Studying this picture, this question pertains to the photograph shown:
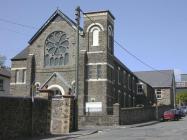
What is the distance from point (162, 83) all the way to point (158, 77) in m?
3.65

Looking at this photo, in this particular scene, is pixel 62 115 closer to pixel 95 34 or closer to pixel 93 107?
pixel 93 107

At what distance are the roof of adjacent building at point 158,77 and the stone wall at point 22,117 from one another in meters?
59.2

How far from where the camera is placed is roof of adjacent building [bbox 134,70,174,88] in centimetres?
8431

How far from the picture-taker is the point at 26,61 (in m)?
54.6

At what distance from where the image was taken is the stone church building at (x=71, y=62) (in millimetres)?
49406

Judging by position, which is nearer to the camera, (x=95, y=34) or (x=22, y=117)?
(x=22, y=117)

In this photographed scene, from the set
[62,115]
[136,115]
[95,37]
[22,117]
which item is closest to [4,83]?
[95,37]

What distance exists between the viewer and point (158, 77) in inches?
3462

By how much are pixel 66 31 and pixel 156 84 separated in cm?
3711

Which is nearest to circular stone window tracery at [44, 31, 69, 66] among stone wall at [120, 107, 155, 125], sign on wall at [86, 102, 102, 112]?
sign on wall at [86, 102, 102, 112]

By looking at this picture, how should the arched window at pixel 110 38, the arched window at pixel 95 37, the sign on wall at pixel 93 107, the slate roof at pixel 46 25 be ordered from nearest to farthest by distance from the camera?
1. the sign on wall at pixel 93 107
2. the arched window at pixel 95 37
3. the arched window at pixel 110 38
4. the slate roof at pixel 46 25

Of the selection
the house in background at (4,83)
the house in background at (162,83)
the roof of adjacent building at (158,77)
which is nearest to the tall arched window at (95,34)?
the house in background at (4,83)

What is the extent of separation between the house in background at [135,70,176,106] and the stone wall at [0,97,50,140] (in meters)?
58.2

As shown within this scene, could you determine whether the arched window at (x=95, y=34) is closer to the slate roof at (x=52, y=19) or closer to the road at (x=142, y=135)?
the slate roof at (x=52, y=19)
